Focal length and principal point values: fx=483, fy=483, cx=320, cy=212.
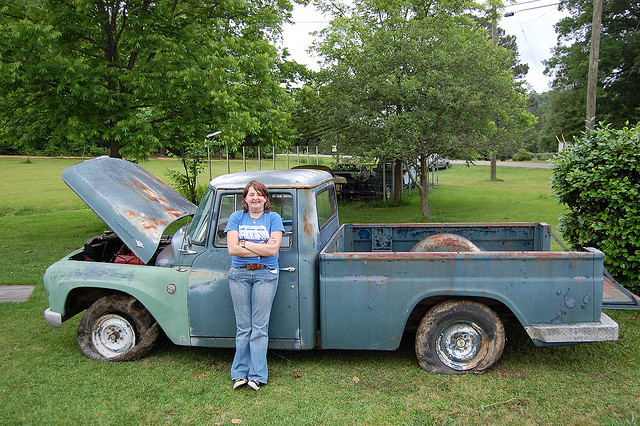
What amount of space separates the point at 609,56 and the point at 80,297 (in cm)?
3344

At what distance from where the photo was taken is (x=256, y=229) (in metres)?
4.16

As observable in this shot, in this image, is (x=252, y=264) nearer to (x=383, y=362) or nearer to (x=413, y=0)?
(x=383, y=362)

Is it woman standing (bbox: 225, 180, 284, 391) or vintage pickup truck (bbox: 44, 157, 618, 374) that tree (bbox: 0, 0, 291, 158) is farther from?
woman standing (bbox: 225, 180, 284, 391)

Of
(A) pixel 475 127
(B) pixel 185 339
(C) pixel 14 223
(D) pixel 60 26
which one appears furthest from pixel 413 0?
(C) pixel 14 223

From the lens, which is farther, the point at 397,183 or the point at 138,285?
the point at 397,183

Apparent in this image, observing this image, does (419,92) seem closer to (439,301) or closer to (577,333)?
(439,301)

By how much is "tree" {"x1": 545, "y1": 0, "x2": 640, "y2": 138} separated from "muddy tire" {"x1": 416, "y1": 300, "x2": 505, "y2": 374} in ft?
99.7

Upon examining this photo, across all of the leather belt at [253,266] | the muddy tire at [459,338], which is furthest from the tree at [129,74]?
the muddy tire at [459,338]

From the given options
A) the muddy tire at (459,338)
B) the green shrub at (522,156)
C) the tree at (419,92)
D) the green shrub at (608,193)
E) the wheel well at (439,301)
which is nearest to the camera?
the muddy tire at (459,338)

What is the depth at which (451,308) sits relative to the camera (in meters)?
4.36

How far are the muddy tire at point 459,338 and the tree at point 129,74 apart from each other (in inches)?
262

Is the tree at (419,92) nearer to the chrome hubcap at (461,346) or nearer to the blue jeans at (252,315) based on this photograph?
the chrome hubcap at (461,346)

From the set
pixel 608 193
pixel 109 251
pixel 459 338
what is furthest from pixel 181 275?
pixel 608 193

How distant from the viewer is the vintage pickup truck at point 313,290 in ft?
13.8
